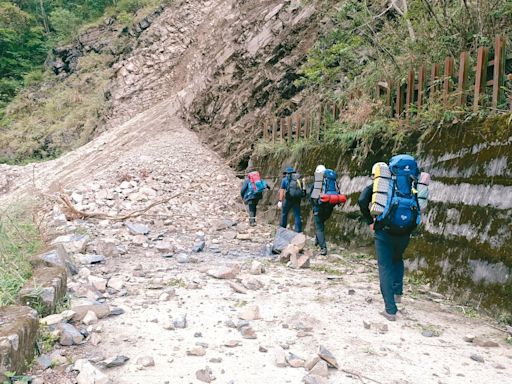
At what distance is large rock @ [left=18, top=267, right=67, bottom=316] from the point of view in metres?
3.45

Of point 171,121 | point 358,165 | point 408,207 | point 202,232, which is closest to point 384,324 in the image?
point 408,207

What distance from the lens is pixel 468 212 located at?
467 centimetres

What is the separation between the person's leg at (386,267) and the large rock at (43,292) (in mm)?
3175

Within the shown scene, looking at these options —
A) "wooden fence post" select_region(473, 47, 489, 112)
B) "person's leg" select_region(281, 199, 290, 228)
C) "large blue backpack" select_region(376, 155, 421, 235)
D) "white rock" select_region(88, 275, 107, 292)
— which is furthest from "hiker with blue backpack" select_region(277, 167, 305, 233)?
"white rock" select_region(88, 275, 107, 292)

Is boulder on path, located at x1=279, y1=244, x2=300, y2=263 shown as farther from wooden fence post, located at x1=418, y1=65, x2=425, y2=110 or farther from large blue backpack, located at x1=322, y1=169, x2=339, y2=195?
wooden fence post, located at x1=418, y1=65, x2=425, y2=110

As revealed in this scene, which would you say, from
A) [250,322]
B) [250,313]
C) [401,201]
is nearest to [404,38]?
[401,201]

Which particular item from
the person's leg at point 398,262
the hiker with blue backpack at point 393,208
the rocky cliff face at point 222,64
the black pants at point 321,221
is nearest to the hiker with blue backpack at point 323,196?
the black pants at point 321,221

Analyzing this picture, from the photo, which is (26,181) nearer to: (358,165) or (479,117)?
(358,165)

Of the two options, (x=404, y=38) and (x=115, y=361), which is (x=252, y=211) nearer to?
(x=404, y=38)

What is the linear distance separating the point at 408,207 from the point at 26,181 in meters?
17.1

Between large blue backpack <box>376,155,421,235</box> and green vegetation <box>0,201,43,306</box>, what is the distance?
11.5ft

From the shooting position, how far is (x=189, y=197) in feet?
39.5

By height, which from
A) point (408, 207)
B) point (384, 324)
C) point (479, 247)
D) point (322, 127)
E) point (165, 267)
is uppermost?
point (322, 127)

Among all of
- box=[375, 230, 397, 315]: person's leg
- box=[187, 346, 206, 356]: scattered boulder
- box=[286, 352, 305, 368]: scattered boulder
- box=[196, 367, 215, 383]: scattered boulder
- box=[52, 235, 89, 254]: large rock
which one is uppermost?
box=[375, 230, 397, 315]: person's leg
